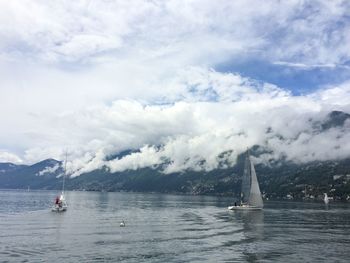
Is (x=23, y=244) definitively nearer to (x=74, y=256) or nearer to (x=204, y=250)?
(x=74, y=256)

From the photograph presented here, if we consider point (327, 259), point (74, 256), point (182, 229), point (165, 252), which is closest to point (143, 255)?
point (165, 252)

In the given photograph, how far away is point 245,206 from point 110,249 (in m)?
131

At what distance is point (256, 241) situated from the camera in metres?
89.0

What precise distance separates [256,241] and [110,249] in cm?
3142

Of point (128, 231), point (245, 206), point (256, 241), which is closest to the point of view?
point (256, 241)

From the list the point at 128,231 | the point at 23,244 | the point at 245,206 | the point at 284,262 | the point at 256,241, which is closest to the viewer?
the point at 284,262

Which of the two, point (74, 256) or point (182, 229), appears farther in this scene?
point (182, 229)

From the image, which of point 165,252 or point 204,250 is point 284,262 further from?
point 165,252

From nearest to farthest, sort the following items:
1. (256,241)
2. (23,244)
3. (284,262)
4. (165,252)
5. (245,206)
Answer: (284,262), (165,252), (23,244), (256,241), (245,206)

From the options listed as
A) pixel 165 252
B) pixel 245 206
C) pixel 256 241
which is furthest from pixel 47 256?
pixel 245 206

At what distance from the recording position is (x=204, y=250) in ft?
245

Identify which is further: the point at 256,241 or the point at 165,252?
the point at 256,241

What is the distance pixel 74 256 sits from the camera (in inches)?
2638

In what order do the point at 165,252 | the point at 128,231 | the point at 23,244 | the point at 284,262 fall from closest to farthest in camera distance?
the point at 284,262, the point at 165,252, the point at 23,244, the point at 128,231
